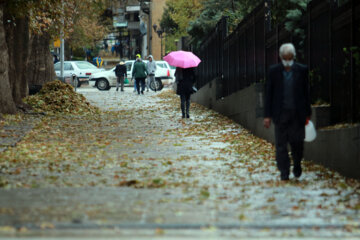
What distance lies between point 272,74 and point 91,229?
3.55 metres

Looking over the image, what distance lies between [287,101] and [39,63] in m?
20.9

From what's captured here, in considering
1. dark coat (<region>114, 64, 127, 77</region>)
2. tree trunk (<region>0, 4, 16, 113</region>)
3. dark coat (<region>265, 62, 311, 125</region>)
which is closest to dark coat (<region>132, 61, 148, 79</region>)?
dark coat (<region>114, 64, 127, 77</region>)

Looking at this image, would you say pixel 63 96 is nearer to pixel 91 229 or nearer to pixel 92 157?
pixel 92 157

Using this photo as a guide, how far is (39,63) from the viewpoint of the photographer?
29.1 m

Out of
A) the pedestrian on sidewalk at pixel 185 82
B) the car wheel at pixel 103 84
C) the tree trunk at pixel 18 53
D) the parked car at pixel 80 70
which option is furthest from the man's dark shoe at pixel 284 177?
the parked car at pixel 80 70

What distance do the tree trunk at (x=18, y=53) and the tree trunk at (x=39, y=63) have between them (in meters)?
4.64

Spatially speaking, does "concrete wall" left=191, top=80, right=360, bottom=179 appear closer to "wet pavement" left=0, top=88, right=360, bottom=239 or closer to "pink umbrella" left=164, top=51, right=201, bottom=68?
"wet pavement" left=0, top=88, right=360, bottom=239

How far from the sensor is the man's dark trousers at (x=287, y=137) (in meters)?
9.35

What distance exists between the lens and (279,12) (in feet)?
74.6

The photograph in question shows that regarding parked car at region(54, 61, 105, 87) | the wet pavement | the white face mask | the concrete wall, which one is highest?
parked car at region(54, 61, 105, 87)

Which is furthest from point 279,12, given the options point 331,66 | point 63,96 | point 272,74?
point 272,74

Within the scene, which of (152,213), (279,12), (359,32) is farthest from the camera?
(279,12)

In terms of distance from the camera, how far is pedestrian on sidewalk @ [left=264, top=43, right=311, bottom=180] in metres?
9.28

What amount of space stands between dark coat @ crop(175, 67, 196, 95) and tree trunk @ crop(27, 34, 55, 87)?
9.03 metres
